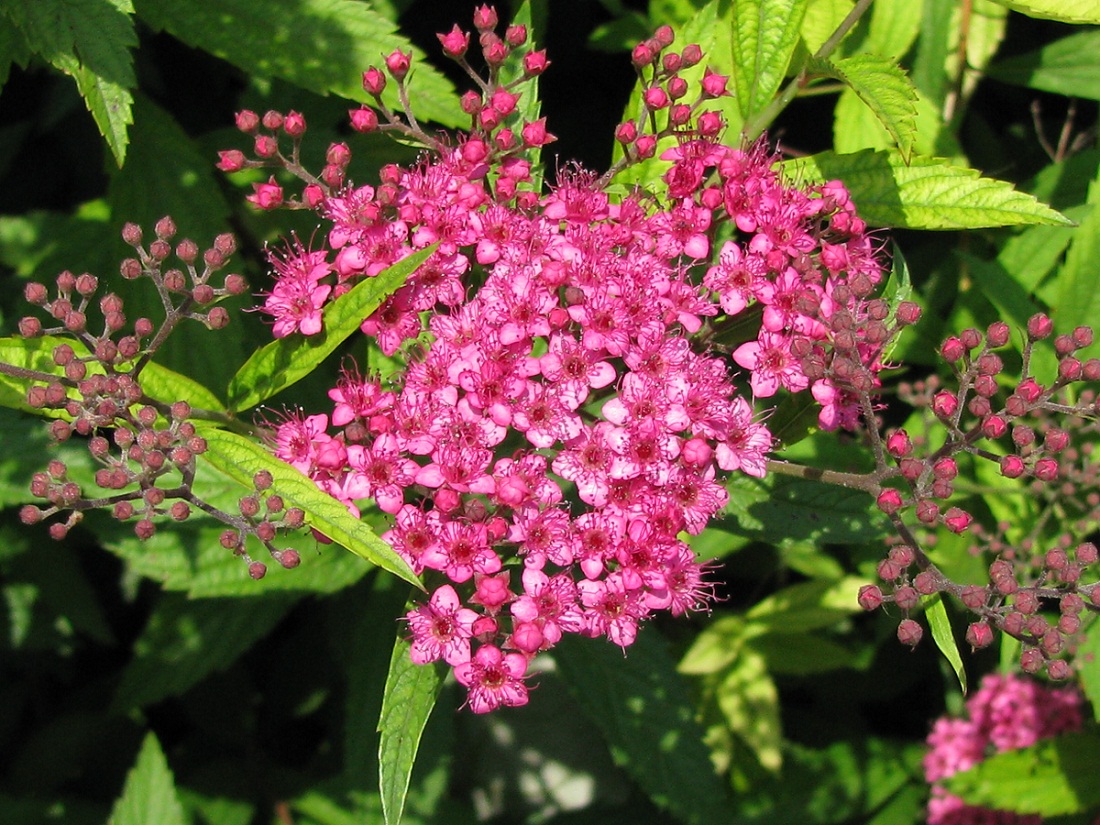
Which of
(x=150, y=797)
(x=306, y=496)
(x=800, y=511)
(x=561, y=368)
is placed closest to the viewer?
(x=306, y=496)

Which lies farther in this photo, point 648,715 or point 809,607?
point 809,607

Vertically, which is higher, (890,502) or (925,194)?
(925,194)

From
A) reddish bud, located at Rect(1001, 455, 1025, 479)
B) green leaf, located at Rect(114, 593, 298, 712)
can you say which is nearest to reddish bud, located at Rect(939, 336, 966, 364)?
reddish bud, located at Rect(1001, 455, 1025, 479)

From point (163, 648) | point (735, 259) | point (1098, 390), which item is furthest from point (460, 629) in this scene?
point (1098, 390)

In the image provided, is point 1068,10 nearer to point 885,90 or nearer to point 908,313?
point 885,90

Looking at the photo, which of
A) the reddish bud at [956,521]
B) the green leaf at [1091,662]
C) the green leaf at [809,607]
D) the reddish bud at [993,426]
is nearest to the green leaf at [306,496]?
the reddish bud at [956,521]

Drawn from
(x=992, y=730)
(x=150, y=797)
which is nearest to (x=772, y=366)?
(x=150, y=797)

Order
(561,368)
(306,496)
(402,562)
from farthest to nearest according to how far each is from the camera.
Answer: (561,368) → (306,496) → (402,562)
